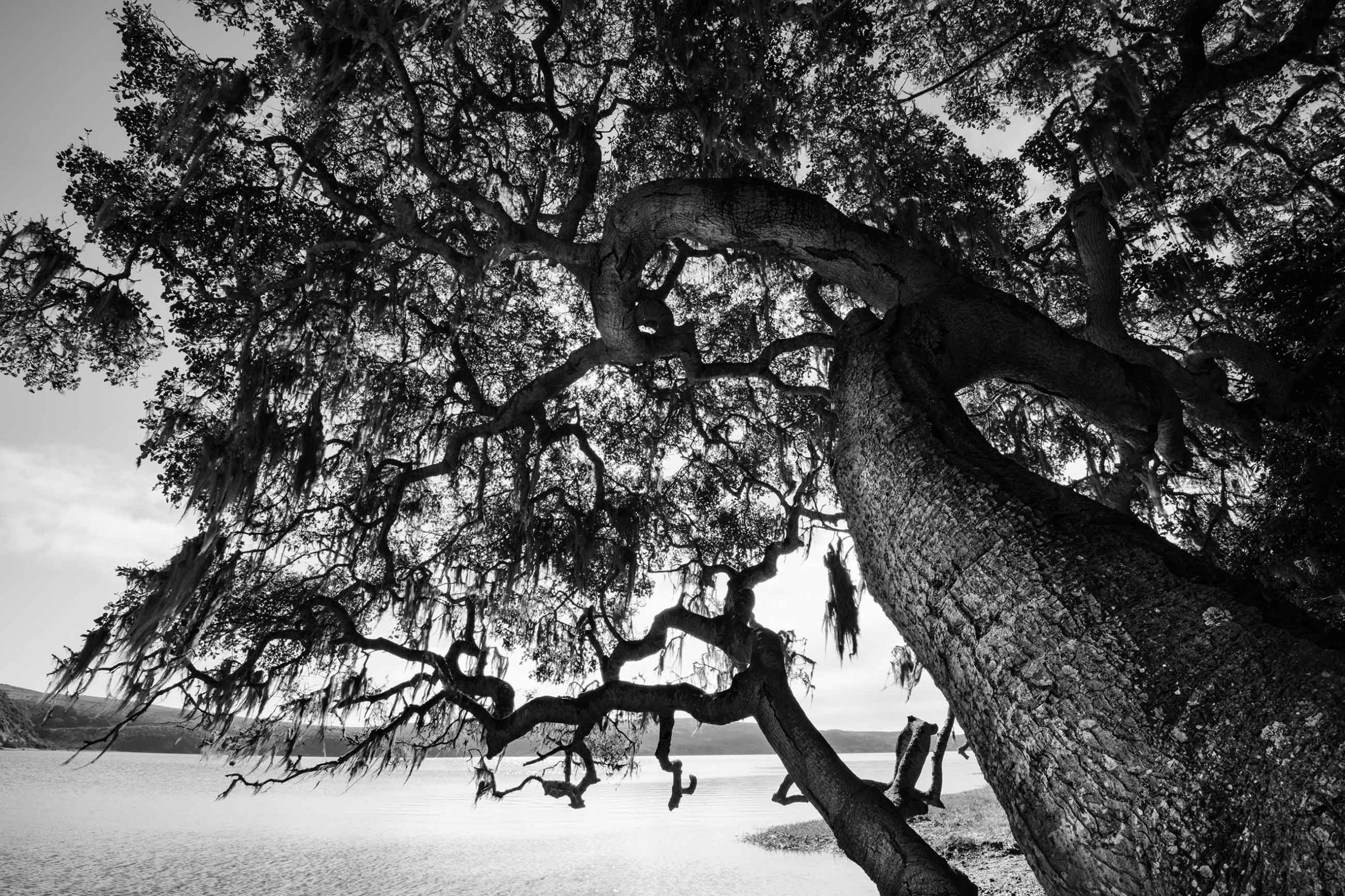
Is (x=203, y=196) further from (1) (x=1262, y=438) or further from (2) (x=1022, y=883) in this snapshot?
(2) (x=1022, y=883)

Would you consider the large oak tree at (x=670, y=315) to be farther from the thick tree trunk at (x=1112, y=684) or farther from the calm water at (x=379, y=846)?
the calm water at (x=379, y=846)

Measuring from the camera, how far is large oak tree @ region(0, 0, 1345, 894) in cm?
376

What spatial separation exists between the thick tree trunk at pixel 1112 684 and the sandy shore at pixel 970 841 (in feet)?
17.2

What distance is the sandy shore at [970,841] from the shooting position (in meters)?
8.58

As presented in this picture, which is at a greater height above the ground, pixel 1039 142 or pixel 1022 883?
pixel 1039 142

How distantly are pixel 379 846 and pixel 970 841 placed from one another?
45.9ft

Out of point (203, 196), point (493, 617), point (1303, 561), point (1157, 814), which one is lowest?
point (1157, 814)

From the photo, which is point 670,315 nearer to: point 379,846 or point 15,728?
point 379,846

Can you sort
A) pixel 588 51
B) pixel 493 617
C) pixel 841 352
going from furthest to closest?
pixel 493 617
pixel 588 51
pixel 841 352

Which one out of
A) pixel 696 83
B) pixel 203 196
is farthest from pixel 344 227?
pixel 696 83

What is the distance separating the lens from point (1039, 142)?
6.55 m

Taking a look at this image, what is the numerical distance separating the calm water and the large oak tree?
2.47m

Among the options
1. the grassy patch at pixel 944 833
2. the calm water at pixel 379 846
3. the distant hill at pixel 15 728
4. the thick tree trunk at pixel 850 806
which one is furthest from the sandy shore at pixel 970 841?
the distant hill at pixel 15 728

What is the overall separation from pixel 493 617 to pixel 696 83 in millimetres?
6206
